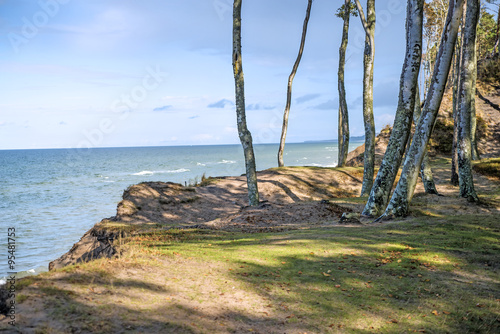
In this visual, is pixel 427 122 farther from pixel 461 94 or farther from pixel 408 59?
pixel 461 94

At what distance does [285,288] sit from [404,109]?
9167 millimetres

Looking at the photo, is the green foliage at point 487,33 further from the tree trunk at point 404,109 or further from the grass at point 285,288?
the grass at point 285,288

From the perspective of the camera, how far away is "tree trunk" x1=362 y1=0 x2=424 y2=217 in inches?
510

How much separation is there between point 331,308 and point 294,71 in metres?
24.3

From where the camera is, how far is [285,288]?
648cm

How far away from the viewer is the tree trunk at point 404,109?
1295 cm

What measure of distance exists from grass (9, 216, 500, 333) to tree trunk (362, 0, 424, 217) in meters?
3.97

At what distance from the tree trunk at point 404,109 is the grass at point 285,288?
3.97 m

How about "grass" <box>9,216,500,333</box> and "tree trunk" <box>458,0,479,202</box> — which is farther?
"tree trunk" <box>458,0,479,202</box>

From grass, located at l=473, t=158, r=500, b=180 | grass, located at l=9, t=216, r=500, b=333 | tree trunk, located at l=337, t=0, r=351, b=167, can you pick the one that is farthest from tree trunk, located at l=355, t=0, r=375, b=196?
grass, located at l=9, t=216, r=500, b=333

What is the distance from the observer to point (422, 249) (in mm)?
9086

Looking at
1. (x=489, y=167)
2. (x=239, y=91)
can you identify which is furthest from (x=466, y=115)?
(x=239, y=91)

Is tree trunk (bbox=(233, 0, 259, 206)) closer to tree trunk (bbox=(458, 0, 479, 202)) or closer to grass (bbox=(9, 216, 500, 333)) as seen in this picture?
grass (bbox=(9, 216, 500, 333))

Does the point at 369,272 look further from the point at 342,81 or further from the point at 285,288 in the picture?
the point at 342,81
